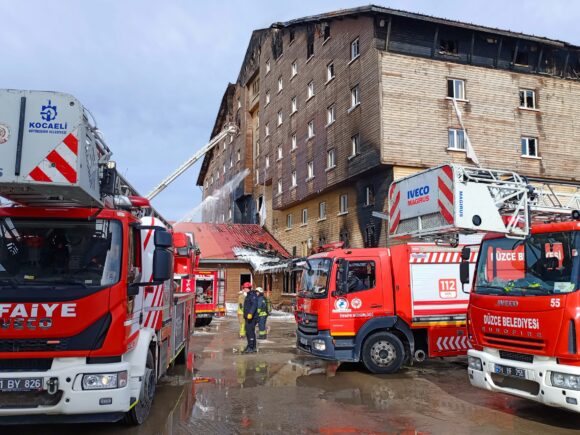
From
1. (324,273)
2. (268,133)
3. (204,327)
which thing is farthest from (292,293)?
(324,273)

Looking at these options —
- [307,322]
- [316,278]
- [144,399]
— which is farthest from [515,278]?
[144,399]

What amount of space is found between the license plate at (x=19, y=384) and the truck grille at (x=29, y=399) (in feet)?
0.15

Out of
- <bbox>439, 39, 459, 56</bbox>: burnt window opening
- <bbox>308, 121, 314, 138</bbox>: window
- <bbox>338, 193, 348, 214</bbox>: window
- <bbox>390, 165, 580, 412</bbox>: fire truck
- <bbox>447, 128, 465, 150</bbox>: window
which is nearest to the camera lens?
<bbox>390, 165, 580, 412</bbox>: fire truck

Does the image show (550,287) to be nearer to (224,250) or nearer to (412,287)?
(412,287)

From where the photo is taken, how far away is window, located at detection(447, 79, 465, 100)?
21344mm

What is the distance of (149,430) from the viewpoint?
5969mm

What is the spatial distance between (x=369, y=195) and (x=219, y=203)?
3020cm

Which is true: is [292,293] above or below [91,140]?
below

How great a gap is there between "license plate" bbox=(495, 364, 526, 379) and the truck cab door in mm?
3645

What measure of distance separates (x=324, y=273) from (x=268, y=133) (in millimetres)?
25296

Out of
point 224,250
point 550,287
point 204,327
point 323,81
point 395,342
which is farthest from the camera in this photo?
point 224,250

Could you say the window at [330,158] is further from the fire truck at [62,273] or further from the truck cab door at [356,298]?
the fire truck at [62,273]

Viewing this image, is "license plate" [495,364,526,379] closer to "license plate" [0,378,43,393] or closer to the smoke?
"license plate" [0,378,43,393]

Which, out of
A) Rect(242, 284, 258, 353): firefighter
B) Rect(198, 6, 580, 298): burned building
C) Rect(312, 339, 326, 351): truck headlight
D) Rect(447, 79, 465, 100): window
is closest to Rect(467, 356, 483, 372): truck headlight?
Rect(312, 339, 326, 351): truck headlight
